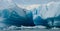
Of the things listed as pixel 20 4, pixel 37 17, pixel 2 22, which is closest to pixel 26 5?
pixel 20 4

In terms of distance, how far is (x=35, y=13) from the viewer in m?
2.10

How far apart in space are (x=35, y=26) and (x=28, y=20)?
130 millimetres

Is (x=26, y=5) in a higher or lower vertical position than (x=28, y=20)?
higher

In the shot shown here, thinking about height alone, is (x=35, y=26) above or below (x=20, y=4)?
below

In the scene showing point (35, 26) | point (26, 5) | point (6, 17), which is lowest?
point (35, 26)

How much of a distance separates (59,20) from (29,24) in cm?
41

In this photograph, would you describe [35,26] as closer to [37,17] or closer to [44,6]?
[37,17]

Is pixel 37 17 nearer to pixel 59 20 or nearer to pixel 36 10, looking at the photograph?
pixel 36 10

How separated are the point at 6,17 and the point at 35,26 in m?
0.42

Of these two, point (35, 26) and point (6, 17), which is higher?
point (6, 17)

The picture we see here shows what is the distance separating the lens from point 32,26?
2.09m

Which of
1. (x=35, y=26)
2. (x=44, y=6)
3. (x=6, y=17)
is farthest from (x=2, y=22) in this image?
(x=44, y=6)

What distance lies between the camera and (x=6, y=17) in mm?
2121

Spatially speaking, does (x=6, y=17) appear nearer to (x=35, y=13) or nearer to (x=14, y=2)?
(x=14, y=2)
